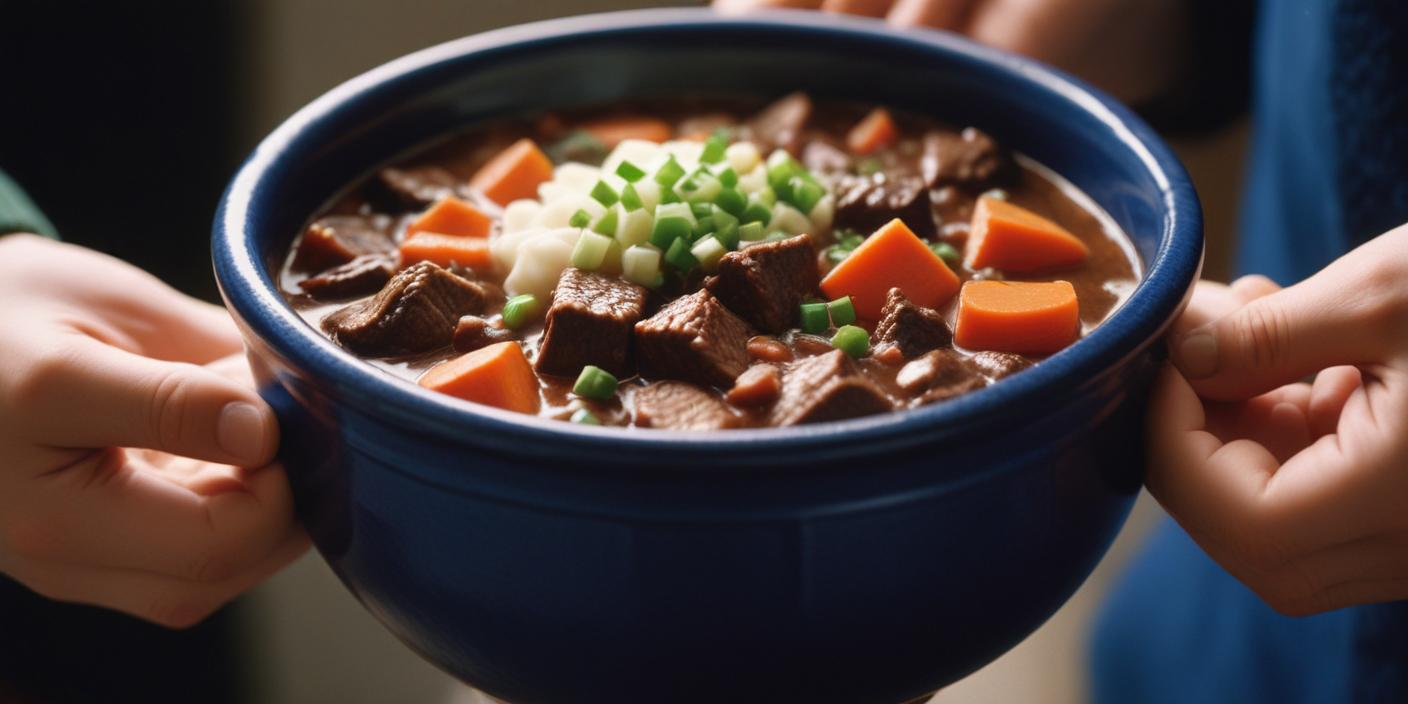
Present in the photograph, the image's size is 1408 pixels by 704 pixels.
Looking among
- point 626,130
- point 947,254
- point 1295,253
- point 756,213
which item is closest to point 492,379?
point 756,213

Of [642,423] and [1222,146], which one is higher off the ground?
[642,423]

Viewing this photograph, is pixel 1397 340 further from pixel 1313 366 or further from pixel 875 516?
pixel 875 516

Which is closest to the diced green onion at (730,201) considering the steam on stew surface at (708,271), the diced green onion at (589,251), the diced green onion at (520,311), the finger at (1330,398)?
the steam on stew surface at (708,271)

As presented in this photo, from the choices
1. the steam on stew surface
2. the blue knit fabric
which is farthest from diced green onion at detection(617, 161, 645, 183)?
the blue knit fabric

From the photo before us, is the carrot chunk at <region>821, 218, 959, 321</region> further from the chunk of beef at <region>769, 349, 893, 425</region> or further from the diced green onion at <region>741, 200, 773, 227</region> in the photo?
the chunk of beef at <region>769, 349, 893, 425</region>

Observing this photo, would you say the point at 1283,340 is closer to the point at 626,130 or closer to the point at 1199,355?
the point at 1199,355

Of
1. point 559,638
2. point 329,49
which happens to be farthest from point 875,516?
point 329,49
